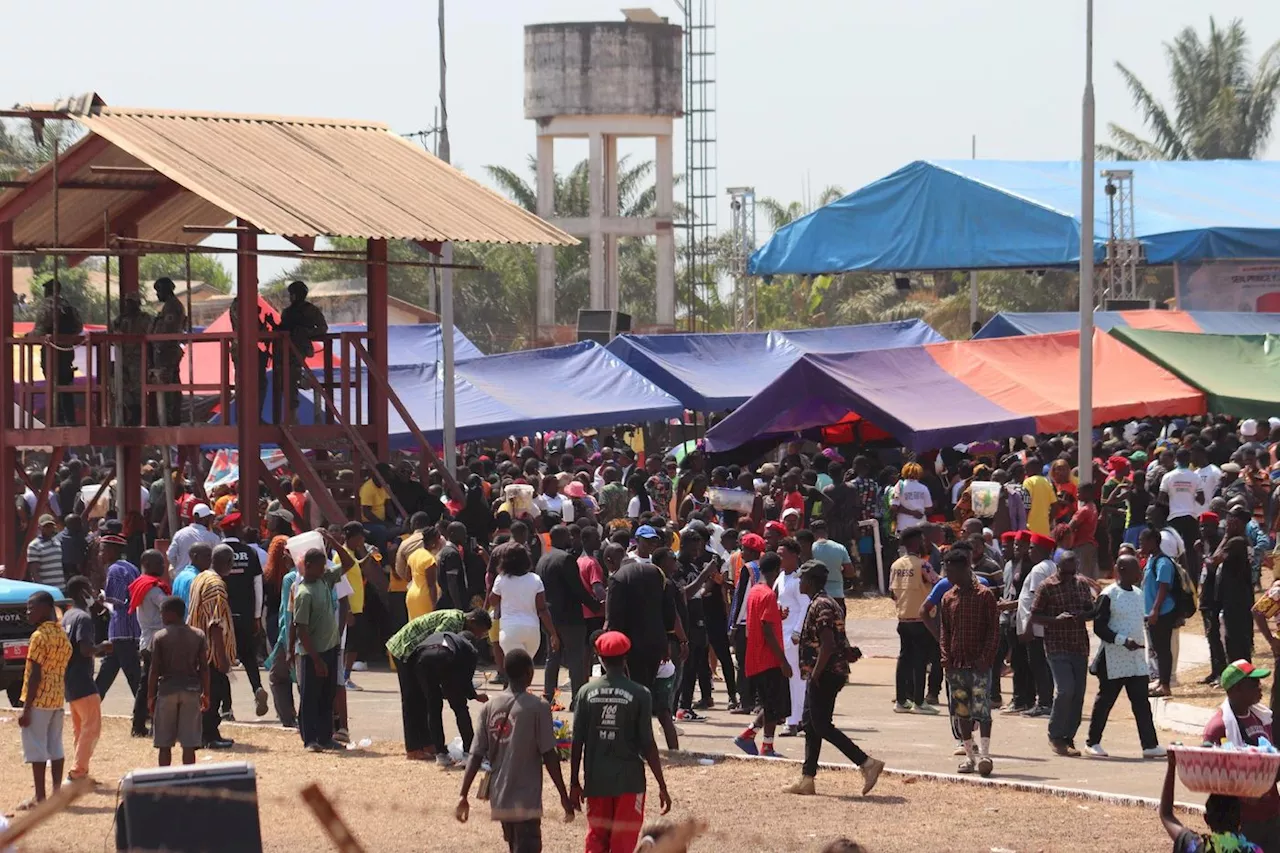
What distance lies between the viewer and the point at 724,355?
1268 inches

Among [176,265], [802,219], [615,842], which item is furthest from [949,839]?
[176,265]

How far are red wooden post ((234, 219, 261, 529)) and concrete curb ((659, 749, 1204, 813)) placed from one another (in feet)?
24.0

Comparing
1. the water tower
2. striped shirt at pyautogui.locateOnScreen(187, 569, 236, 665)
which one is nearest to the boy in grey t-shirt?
striped shirt at pyautogui.locateOnScreen(187, 569, 236, 665)

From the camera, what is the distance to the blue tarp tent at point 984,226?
38.8 metres

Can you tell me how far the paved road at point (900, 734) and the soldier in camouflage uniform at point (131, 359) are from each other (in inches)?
155

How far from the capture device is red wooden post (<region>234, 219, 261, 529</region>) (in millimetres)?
19625

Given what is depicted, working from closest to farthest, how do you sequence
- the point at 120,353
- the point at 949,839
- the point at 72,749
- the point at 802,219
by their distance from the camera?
1. the point at 949,839
2. the point at 72,749
3. the point at 120,353
4. the point at 802,219

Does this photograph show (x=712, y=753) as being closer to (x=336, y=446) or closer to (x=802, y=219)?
(x=336, y=446)

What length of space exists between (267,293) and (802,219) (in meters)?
22.9

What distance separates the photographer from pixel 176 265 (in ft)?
207

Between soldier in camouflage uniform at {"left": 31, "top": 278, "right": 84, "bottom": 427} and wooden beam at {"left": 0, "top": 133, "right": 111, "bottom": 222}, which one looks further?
soldier in camouflage uniform at {"left": 31, "top": 278, "right": 84, "bottom": 427}

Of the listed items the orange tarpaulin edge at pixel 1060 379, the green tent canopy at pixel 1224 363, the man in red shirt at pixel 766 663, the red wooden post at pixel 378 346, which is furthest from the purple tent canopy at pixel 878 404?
the man in red shirt at pixel 766 663

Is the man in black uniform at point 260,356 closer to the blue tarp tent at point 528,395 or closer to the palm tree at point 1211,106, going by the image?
the blue tarp tent at point 528,395

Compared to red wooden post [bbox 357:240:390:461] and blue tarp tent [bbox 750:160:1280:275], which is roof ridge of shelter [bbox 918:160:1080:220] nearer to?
blue tarp tent [bbox 750:160:1280:275]
